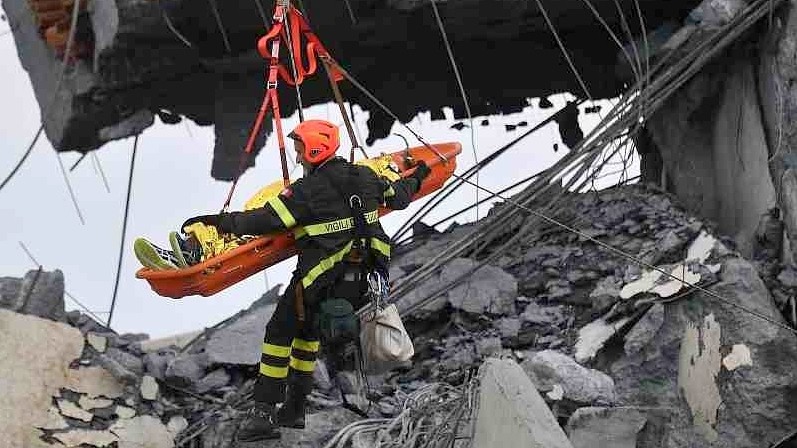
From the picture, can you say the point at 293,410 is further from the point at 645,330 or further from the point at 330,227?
the point at 645,330

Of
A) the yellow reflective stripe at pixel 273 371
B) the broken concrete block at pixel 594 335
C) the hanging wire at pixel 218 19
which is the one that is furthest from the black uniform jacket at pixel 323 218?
the hanging wire at pixel 218 19

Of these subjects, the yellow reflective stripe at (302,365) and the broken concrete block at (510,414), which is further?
the yellow reflective stripe at (302,365)

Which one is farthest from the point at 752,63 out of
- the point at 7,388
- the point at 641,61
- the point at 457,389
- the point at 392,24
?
the point at 7,388

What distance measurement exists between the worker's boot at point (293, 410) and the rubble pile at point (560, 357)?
270mm

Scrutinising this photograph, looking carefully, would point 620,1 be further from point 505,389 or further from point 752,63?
point 505,389

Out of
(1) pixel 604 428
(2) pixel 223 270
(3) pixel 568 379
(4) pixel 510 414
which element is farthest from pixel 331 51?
(4) pixel 510 414

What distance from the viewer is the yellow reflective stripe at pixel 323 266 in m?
7.64

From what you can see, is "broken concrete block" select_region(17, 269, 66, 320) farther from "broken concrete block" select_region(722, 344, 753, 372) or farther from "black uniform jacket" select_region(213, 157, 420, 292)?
"broken concrete block" select_region(722, 344, 753, 372)

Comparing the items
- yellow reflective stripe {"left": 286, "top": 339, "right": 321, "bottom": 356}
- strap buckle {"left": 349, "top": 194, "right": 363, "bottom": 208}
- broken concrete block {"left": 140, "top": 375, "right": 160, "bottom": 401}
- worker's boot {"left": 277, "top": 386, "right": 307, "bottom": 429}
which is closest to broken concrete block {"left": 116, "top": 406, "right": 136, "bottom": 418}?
broken concrete block {"left": 140, "top": 375, "right": 160, "bottom": 401}

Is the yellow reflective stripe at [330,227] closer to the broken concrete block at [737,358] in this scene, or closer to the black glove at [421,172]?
the black glove at [421,172]

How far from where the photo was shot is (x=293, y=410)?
8117 mm

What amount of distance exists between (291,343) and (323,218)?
703 millimetres

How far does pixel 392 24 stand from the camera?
11.2 meters

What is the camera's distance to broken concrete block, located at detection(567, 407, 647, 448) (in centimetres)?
760
